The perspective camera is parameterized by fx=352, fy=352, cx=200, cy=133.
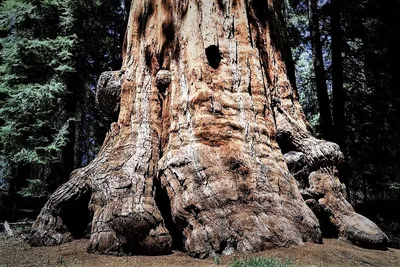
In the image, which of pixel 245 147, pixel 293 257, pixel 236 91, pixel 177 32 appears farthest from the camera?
pixel 177 32

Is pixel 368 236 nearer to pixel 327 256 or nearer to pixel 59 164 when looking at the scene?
pixel 327 256

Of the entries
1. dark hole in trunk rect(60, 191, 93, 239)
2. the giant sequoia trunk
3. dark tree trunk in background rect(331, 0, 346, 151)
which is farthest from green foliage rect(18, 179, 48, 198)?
dark tree trunk in background rect(331, 0, 346, 151)

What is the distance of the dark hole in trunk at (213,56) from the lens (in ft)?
16.9

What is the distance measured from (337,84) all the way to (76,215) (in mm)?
9716

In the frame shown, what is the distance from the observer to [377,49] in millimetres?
11617

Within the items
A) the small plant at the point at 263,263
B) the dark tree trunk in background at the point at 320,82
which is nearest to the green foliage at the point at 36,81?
the dark tree trunk in background at the point at 320,82

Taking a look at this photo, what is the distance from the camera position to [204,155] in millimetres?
4391

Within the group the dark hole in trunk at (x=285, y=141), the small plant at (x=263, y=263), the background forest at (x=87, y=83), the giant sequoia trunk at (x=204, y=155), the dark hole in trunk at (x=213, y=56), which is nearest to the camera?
the small plant at (x=263, y=263)

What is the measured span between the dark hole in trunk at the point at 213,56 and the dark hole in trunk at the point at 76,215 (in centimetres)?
262

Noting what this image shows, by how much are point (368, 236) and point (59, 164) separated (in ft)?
36.5

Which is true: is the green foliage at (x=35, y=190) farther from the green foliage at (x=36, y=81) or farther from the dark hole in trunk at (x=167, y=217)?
the dark hole in trunk at (x=167, y=217)

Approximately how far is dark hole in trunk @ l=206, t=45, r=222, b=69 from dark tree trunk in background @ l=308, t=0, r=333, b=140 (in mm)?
7482

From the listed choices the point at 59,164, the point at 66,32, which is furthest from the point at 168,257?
the point at 66,32

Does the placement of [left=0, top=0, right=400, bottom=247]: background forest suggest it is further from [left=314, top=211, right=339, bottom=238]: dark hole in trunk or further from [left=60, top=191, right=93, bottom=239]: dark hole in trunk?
[left=60, top=191, right=93, bottom=239]: dark hole in trunk
